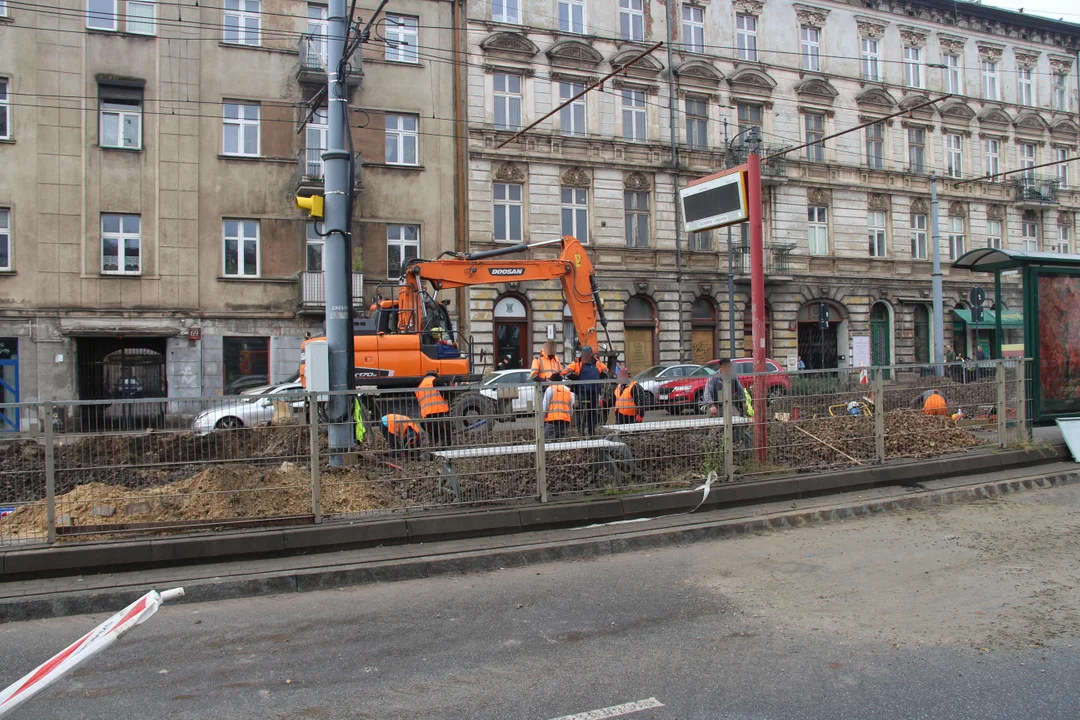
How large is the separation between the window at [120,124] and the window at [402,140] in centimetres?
772

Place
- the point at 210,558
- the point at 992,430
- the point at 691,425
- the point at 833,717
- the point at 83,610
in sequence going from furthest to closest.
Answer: the point at 992,430
the point at 691,425
the point at 210,558
the point at 83,610
the point at 833,717

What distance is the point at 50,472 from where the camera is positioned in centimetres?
665

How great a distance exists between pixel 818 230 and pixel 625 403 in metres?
27.5

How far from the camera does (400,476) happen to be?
7.72 m

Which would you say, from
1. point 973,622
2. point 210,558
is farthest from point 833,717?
point 210,558

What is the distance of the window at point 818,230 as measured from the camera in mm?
33031

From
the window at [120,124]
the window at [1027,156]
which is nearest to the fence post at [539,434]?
the window at [120,124]

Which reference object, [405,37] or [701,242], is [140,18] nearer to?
[405,37]

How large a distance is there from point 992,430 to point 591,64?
878 inches

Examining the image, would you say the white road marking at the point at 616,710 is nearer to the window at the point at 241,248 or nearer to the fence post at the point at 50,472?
the fence post at the point at 50,472

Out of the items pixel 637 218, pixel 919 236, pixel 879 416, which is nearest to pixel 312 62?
pixel 637 218

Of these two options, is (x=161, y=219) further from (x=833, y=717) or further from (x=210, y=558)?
(x=833, y=717)

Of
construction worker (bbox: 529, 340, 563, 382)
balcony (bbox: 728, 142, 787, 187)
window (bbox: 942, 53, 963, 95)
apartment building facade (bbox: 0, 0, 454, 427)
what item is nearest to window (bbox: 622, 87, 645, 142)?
balcony (bbox: 728, 142, 787, 187)

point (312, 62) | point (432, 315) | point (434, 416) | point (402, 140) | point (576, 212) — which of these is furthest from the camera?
point (576, 212)
